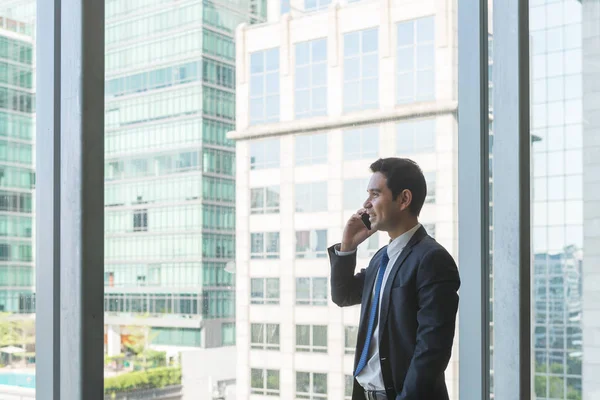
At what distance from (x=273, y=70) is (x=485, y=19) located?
17.4 ft

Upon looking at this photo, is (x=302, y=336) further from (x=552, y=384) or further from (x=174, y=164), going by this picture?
(x=552, y=384)

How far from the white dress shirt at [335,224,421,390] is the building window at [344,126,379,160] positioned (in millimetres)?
4794

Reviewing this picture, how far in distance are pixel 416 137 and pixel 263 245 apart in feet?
8.50

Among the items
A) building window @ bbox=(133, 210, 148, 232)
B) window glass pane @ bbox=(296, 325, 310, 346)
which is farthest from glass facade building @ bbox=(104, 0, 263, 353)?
window glass pane @ bbox=(296, 325, 310, 346)

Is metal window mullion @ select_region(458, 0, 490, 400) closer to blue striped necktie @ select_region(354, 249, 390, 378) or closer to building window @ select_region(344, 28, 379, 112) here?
blue striped necktie @ select_region(354, 249, 390, 378)

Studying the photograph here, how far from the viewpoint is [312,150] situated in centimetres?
782

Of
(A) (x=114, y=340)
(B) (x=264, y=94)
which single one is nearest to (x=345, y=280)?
(A) (x=114, y=340)

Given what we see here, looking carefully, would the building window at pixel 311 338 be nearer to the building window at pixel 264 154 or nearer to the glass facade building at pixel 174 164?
the glass facade building at pixel 174 164

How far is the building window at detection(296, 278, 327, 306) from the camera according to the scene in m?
7.18

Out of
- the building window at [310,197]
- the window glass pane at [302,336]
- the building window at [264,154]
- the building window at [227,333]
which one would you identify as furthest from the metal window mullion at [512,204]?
the window glass pane at [302,336]

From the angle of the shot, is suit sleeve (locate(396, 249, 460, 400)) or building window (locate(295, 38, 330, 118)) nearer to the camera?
suit sleeve (locate(396, 249, 460, 400))

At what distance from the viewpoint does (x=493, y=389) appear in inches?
86.9

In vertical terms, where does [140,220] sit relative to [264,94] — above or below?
below

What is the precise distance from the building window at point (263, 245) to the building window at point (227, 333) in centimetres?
77
